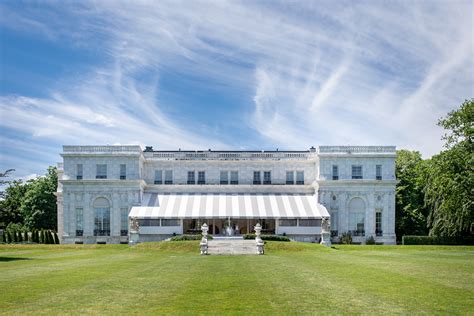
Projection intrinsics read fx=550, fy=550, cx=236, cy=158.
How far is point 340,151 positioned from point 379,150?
4007 mm

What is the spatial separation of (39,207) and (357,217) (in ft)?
129

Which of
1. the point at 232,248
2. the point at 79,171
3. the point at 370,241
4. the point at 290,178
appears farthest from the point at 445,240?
the point at 79,171

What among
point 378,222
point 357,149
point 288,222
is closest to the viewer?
point 288,222

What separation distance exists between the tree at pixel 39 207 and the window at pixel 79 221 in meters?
16.1

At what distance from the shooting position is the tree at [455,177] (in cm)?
4184

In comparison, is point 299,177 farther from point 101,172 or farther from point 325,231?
point 101,172

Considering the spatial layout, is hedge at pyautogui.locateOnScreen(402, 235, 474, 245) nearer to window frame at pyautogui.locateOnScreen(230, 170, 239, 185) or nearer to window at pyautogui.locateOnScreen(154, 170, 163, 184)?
window frame at pyautogui.locateOnScreen(230, 170, 239, 185)

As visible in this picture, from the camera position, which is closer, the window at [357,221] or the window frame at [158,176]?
the window at [357,221]

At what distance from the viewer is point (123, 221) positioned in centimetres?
5434

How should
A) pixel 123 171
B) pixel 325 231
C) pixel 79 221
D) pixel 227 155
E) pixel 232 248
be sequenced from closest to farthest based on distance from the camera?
pixel 232 248 → pixel 325 231 → pixel 79 221 → pixel 123 171 → pixel 227 155

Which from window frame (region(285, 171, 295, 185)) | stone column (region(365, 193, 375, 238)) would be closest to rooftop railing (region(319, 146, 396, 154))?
window frame (region(285, 171, 295, 185))

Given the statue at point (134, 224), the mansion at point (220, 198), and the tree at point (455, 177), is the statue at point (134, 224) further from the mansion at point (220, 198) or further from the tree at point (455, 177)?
the tree at point (455, 177)

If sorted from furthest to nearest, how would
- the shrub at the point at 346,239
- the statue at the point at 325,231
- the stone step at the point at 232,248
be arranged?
the shrub at the point at 346,239 → the statue at the point at 325,231 → the stone step at the point at 232,248

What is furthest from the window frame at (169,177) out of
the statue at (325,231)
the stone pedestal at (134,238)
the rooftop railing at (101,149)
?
the statue at (325,231)
